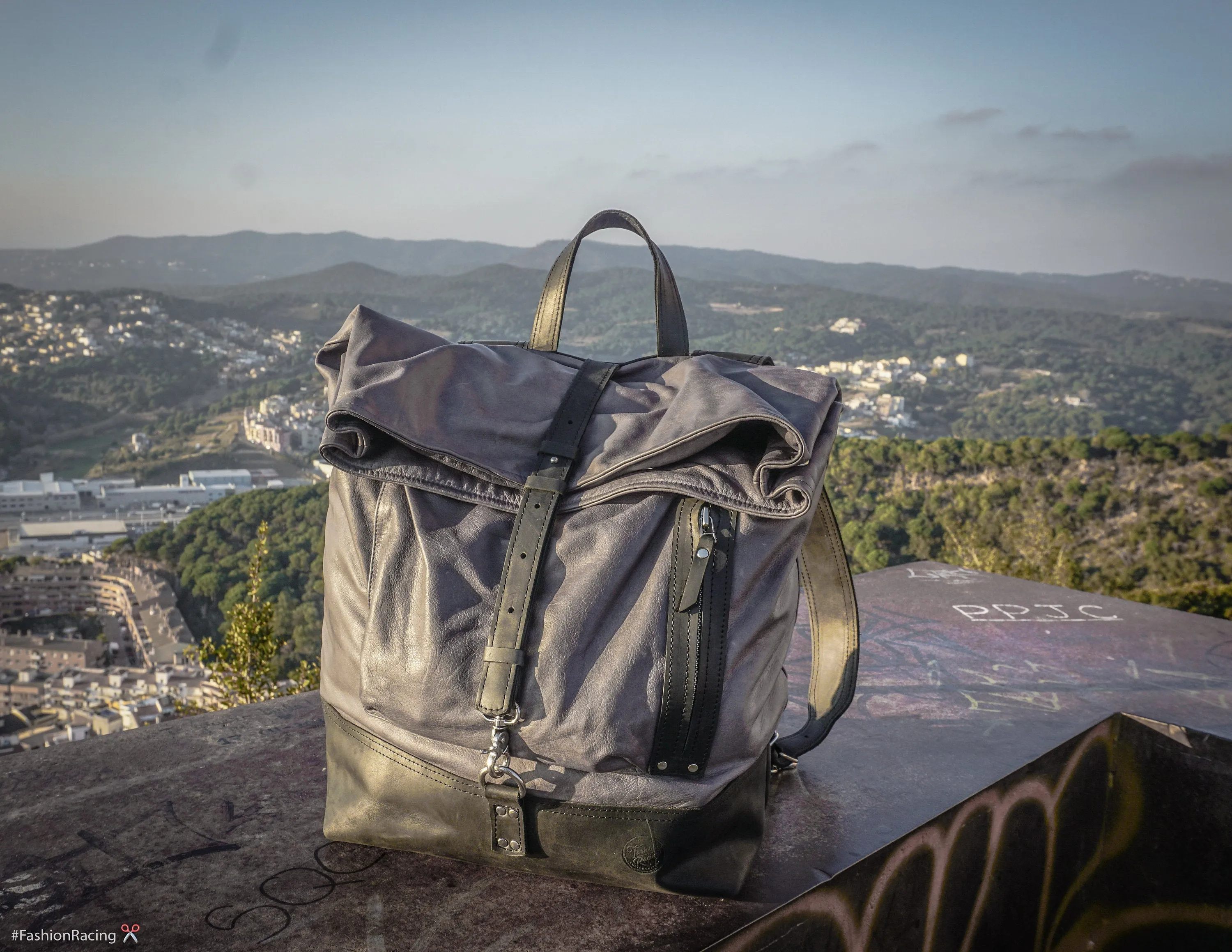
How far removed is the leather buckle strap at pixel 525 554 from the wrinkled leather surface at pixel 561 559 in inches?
0.9

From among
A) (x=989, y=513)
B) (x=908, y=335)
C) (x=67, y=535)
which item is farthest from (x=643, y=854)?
(x=908, y=335)

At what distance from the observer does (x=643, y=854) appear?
104 cm

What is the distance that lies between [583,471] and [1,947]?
88 centimetres

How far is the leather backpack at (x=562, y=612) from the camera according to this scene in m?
1.02

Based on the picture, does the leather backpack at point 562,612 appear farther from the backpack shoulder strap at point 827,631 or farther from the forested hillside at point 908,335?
the forested hillside at point 908,335

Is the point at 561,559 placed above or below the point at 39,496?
above

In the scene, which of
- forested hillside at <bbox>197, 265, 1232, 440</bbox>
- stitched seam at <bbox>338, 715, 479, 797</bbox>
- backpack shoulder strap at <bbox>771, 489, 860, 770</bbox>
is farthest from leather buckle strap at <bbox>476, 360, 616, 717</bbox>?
forested hillside at <bbox>197, 265, 1232, 440</bbox>

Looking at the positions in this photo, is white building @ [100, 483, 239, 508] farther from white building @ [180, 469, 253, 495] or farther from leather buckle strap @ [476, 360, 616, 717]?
leather buckle strap @ [476, 360, 616, 717]

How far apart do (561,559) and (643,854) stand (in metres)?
0.38

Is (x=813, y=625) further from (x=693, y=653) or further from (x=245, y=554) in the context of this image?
(x=245, y=554)

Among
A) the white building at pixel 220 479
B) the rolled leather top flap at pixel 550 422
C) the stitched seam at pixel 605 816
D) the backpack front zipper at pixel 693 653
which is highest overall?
the rolled leather top flap at pixel 550 422

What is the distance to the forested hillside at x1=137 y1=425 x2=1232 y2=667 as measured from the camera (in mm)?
9891

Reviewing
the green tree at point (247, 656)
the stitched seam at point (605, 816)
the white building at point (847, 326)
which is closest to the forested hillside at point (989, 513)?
the green tree at point (247, 656)

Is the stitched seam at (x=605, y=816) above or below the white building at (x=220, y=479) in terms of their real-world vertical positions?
above
